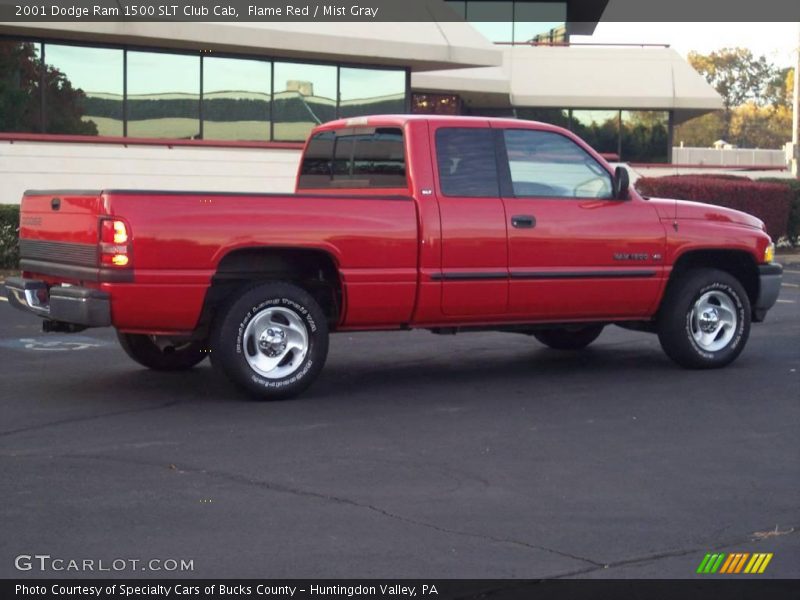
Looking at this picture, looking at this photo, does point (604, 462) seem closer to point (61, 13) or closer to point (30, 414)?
point (30, 414)

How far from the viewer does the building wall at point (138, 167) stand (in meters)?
21.5

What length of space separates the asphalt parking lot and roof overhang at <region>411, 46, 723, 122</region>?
84.1 ft

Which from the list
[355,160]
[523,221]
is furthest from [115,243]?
[523,221]

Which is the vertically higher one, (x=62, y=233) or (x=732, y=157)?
(x=732, y=157)

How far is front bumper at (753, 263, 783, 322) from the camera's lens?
1097 cm

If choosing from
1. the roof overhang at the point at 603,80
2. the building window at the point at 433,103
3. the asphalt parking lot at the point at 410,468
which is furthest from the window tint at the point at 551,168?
the roof overhang at the point at 603,80

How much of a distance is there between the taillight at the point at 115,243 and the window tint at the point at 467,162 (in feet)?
7.93

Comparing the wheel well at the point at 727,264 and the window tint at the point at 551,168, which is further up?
the window tint at the point at 551,168

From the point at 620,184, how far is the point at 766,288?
1.82m

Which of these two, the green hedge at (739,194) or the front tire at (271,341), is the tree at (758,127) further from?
the front tire at (271,341)

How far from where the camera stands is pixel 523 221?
9727 millimetres

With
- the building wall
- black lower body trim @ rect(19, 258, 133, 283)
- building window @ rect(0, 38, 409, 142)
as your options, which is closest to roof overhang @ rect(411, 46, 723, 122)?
building window @ rect(0, 38, 409, 142)

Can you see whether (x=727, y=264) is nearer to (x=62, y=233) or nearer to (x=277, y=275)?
(x=277, y=275)

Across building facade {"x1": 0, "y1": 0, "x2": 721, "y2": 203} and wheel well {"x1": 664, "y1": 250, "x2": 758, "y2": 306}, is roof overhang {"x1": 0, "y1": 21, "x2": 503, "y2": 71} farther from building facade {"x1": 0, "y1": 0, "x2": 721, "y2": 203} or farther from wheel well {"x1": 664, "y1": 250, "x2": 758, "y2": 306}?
wheel well {"x1": 664, "y1": 250, "x2": 758, "y2": 306}
